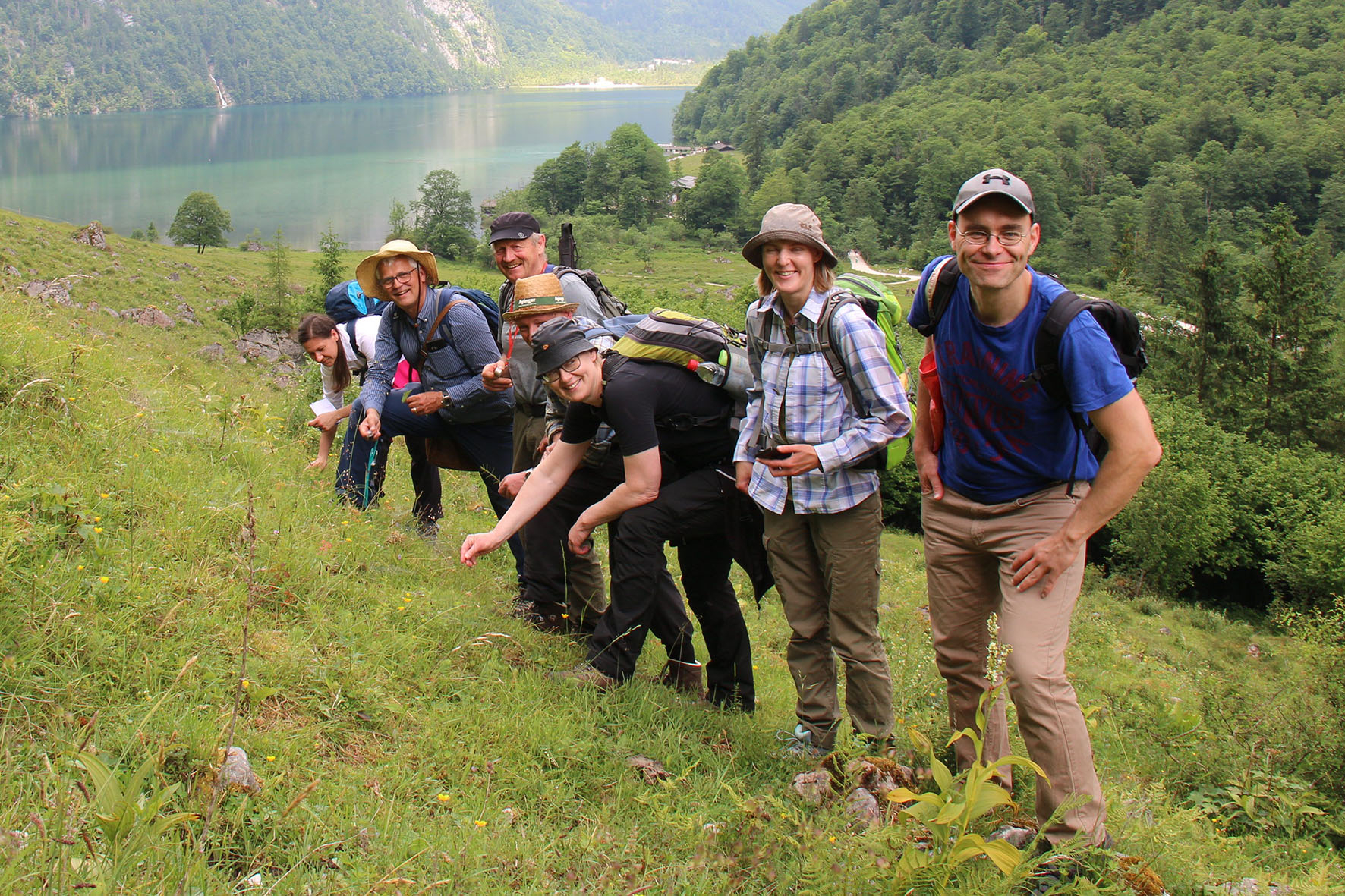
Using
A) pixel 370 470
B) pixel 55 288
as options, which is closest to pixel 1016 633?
pixel 370 470

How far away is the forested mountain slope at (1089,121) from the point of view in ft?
338

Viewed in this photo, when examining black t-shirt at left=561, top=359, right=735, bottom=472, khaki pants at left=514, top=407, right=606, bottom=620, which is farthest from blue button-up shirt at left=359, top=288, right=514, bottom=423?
black t-shirt at left=561, top=359, right=735, bottom=472

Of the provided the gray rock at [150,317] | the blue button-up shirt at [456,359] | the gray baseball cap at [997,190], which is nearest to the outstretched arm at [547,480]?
the blue button-up shirt at [456,359]

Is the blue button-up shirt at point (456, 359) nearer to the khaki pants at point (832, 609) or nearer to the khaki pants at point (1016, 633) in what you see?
the khaki pants at point (832, 609)

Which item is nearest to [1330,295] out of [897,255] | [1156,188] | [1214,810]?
[1156,188]

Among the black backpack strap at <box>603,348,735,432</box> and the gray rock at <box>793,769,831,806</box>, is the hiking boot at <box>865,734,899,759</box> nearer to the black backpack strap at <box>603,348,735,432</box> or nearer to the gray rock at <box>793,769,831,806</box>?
the gray rock at <box>793,769,831,806</box>

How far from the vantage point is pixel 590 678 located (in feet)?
13.7

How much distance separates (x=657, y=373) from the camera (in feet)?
13.2

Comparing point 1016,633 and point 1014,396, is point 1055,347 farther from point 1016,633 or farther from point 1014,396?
point 1016,633

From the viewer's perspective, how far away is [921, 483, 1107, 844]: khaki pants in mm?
2924

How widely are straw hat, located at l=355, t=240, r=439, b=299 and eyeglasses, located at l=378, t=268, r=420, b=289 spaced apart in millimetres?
86

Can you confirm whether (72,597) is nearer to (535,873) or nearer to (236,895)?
(236,895)

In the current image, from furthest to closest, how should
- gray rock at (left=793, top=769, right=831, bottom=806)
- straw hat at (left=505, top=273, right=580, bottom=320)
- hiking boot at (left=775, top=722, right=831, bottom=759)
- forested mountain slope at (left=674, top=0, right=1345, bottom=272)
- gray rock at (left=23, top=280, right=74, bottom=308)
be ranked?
forested mountain slope at (left=674, top=0, right=1345, bottom=272) → gray rock at (left=23, top=280, right=74, bottom=308) → straw hat at (left=505, top=273, right=580, bottom=320) → hiking boot at (left=775, top=722, right=831, bottom=759) → gray rock at (left=793, top=769, right=831, bottom=806)

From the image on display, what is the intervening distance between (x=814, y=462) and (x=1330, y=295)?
77881mm
